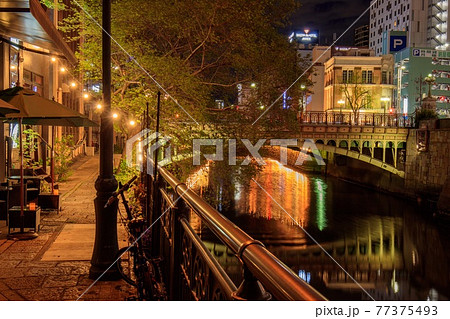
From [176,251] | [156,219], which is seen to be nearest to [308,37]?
[156,219]

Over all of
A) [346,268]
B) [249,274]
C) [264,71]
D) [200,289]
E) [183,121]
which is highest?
[264,71]

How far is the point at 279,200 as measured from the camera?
38.0 m

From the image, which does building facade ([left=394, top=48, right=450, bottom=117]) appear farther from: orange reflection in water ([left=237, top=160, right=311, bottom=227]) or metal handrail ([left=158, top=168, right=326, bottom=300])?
metal handrail ([left=158, top=168, right=326, bottom=300])

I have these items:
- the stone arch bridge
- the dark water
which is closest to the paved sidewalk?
the dark water

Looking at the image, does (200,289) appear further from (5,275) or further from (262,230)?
(262,230)

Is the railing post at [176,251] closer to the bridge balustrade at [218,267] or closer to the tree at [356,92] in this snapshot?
the bridge balustrade at [218,267]

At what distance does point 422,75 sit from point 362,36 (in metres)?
81.8

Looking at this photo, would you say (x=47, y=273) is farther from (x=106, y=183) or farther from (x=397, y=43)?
(x=397, y=43)

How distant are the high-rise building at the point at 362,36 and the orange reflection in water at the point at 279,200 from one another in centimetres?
11930

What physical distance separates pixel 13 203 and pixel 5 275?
428cm

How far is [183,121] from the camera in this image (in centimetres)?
1655

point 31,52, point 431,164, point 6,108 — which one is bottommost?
point 431,164

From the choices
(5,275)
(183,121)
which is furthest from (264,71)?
(5,275)

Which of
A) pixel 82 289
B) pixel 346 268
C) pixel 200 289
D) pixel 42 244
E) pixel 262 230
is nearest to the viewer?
pixel 200 289
